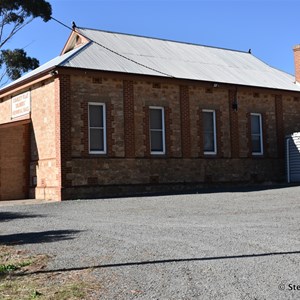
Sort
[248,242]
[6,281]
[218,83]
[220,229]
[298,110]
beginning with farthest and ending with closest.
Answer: [298,110] < [218,83] < [220,229] < [248,242] < [6,281]

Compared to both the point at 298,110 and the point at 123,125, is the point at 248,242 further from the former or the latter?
the point at 298,110

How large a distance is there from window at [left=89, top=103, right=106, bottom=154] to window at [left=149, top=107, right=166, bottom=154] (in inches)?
85.5

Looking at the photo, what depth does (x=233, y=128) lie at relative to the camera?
2211cm

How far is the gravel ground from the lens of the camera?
5.43 m

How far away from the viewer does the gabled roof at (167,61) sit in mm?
20062

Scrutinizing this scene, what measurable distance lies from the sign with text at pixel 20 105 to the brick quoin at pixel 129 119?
439 cm

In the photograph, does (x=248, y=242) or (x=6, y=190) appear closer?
(x=248, y=242)

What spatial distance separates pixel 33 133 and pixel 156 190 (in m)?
5.61

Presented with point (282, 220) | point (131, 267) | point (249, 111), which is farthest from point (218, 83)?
point (131, 267)

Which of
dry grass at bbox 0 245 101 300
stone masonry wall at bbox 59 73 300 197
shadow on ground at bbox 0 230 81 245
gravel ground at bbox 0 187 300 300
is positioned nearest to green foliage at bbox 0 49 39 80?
stone masonry wall at bbox 59 73 300 197

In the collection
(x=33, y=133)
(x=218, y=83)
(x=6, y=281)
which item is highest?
(x=218, y=83)

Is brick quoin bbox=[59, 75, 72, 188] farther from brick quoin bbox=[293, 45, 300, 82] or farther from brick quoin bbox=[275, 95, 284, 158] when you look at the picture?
brick quoin bbox=[293, 45, 300, 82]

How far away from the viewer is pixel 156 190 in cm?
1977

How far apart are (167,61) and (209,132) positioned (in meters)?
3.95
